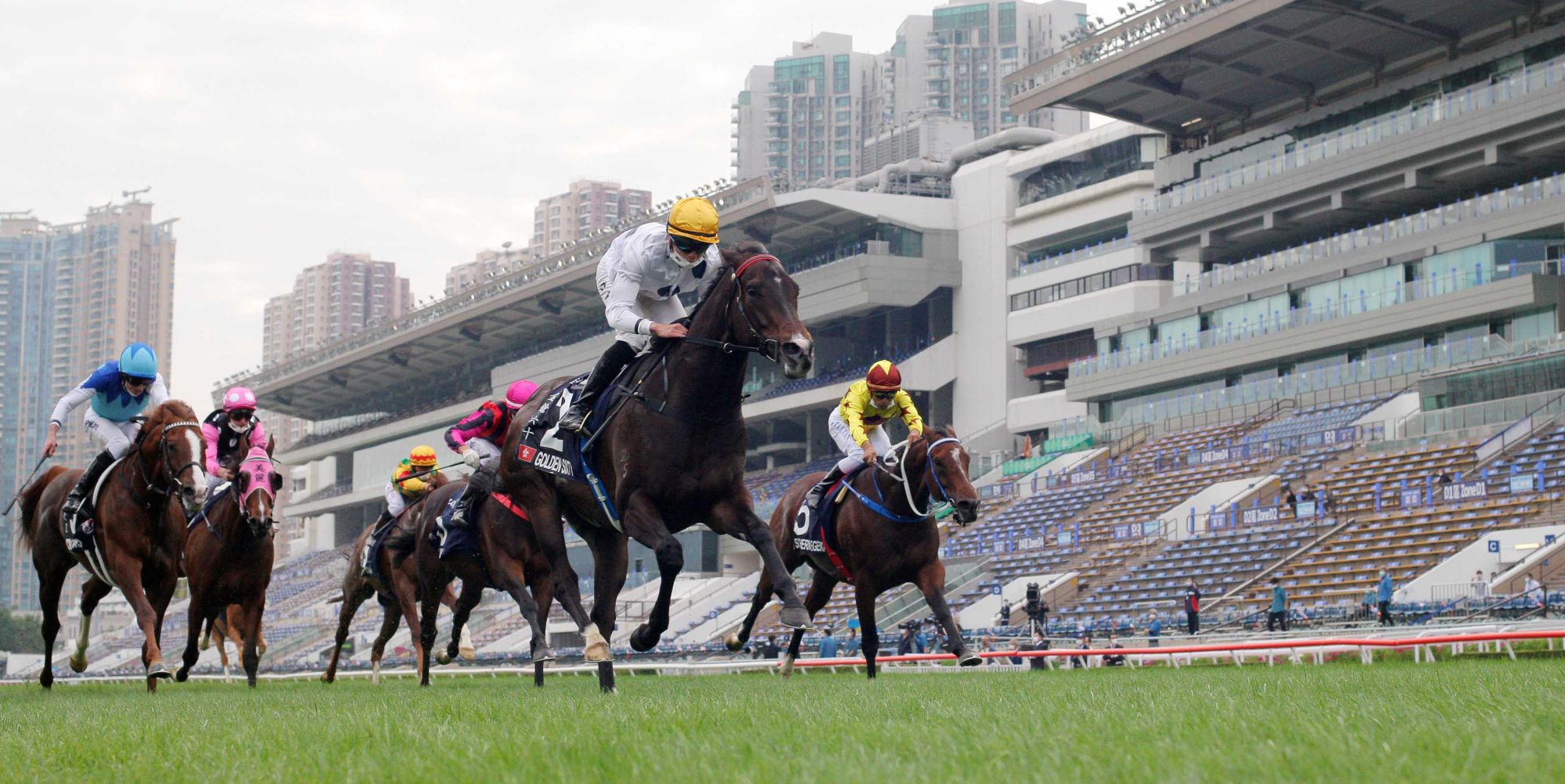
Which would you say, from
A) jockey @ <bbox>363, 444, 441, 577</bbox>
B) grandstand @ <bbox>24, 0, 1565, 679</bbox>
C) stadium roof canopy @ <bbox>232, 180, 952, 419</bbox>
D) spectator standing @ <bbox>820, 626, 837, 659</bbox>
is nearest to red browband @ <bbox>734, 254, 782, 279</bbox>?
jockey @ <bbox>363, 444, 441, 577</bbox>

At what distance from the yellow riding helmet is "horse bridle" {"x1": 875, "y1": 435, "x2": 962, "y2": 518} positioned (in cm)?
427

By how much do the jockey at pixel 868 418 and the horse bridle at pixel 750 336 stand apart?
389 centimetres

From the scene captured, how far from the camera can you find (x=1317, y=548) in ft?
105

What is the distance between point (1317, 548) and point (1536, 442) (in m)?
5.09

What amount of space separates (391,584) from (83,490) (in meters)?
6.64

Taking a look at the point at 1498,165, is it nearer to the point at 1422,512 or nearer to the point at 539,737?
the point at 1422,512

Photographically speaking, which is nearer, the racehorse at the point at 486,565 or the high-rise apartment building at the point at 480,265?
the racehorse at the point at 486,565

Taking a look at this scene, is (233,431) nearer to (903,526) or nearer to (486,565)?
(486,565)

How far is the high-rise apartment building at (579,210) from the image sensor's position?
16925 centimetres

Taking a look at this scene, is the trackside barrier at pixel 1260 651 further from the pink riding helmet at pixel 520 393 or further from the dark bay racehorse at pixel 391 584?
the pink riding helmet at pixel 520 393

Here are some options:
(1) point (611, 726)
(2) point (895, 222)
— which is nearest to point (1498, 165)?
(2) point (895, 222)

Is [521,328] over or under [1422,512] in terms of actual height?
over

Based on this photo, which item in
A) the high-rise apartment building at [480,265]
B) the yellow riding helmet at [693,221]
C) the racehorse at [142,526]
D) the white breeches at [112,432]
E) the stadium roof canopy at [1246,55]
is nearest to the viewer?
the yellow riding helmet at [693,221]

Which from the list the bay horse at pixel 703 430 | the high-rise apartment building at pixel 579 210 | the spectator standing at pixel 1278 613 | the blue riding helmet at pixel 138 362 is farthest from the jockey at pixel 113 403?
the high-rise apartment building at pixel 579 210
